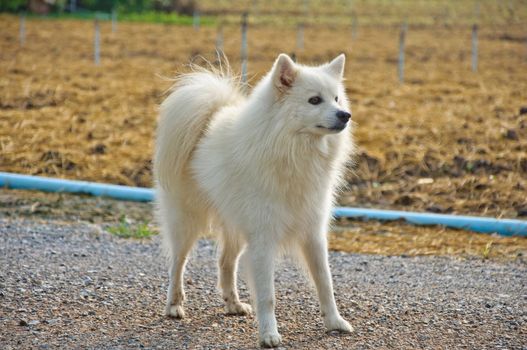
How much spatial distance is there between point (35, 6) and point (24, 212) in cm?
2114

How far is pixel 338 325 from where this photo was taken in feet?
16.0

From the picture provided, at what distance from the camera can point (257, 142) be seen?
4770 millimetres

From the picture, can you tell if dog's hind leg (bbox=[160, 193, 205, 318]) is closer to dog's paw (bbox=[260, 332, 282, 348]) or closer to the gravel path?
the gravel path

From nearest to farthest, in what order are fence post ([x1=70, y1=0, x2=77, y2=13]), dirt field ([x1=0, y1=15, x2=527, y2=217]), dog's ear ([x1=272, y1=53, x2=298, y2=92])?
dog's ear ([x1=272, y1=53, x2=298, y2=92]) → dirt field ([x1=0, y1=15, x2=527, y2=217]) → fence post ([x1=70, y1=0, x2=77, y2=13])

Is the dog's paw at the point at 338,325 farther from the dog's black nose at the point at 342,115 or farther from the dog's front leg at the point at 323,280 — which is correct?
the dog's black nose at the point at 342,115

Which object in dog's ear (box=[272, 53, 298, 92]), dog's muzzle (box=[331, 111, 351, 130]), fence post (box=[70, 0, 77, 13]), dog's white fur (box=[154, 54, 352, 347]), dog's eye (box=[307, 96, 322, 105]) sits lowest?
fence post (box=[70, 0, 77, 13])

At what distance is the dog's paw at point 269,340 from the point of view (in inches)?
181

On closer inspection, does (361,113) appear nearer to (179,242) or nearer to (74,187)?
(74,187)

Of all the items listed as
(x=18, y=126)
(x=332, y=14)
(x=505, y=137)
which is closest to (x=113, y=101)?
(x=18, y=126)

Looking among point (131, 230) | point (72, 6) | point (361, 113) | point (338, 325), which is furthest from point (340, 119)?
point (72, 6)

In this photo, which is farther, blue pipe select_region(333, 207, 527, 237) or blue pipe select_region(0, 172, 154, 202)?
blue pipe select_region(0, 172, 154, 202)

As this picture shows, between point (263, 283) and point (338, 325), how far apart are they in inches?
21.4

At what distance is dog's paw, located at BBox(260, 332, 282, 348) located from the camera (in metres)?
4.60

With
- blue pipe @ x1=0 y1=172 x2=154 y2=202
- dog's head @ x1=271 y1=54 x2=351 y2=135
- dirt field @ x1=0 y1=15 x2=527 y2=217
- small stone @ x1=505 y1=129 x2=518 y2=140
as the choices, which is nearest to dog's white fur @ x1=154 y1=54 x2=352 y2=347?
dog's head @ x1=271 y1=54 x2=351 y2=135
